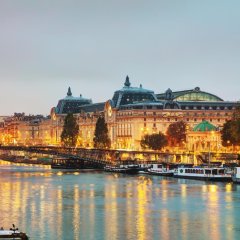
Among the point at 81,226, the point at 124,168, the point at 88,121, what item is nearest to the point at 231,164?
the point at 124,168

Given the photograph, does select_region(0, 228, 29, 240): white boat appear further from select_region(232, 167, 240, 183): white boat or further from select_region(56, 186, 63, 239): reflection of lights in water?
select_region(232, 167, 240, 183): white boat

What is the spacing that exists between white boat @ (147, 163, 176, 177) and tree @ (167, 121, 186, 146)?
25.0 meters

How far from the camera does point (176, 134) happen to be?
423ft

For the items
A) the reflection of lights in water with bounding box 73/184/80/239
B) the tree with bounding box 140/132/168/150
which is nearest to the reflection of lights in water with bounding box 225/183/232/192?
the reflection of lights in water with bounding box 73/184/80/239

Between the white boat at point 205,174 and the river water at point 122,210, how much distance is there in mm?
3198

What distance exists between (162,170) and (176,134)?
30990mm

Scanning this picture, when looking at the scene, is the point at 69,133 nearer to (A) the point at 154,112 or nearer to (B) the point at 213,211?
(A) the point at 154,112

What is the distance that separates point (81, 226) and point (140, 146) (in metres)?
88.8

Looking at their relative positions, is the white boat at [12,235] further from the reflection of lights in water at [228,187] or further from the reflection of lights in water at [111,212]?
the reflection of lights in water at [228,187]

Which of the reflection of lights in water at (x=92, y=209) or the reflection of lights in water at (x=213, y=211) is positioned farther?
the reflection of lights in water at (x=92, y=209)

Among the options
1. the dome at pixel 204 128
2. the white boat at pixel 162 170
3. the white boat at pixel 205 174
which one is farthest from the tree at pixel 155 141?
the white boat at pixel 205 174

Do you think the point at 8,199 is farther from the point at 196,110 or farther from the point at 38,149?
the point at 196,110

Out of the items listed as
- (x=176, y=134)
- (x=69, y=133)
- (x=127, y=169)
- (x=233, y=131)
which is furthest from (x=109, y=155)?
(x=233, y=131)

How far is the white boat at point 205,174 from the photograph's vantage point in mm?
84250
